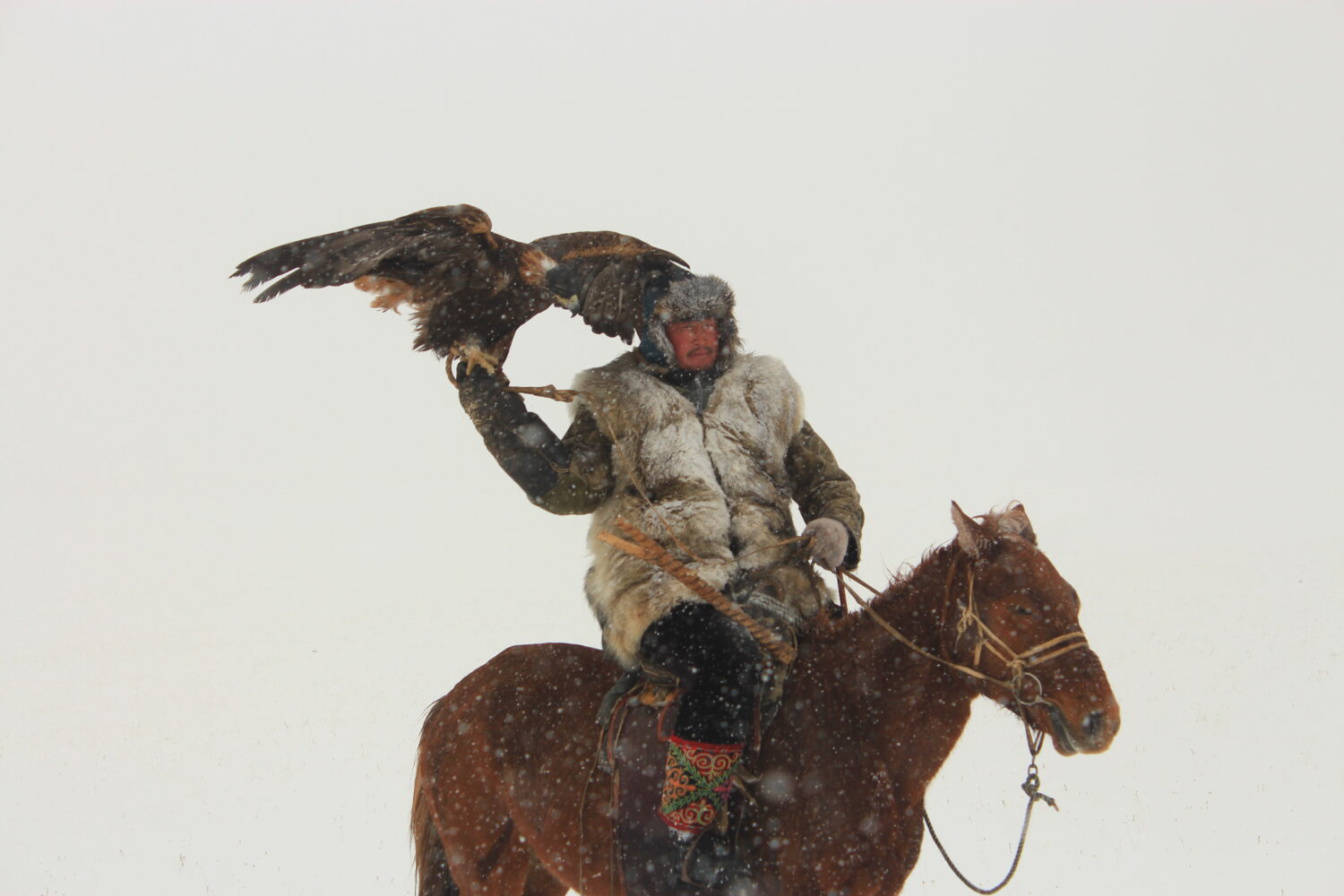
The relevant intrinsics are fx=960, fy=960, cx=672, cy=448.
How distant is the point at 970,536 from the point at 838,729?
0.77 metres

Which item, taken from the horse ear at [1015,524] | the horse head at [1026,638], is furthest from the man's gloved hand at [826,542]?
the horse ear at [1015,524]

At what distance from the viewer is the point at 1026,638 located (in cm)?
285

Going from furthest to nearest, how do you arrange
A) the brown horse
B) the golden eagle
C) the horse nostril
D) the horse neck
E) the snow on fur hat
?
the snow on fur hat < the golden eagle < the horse neck < the brown horse < the horse nostril

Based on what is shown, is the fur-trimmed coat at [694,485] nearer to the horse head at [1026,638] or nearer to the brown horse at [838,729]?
the brown horse at [838,729]

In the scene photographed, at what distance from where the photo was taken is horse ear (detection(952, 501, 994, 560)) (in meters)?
2.96

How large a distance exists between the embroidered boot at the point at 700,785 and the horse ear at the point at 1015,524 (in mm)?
1090

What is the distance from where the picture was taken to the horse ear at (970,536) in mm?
2963

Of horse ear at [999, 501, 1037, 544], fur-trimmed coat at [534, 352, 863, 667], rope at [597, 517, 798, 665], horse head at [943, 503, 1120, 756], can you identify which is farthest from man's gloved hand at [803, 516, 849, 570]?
horse ear at [999, 501, 1037, 544]

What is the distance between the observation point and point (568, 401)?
379 cm

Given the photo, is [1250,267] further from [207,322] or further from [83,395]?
[83,395]

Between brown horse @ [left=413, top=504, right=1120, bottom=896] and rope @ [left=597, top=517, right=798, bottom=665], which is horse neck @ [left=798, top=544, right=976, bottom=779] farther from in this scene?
rope @ [left=597, top=517, right=798, bottom=665]

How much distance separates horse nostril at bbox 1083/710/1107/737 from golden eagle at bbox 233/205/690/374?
2.11 meters

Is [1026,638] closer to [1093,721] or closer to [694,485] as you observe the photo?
[1093,721]

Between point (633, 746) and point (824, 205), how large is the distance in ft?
119
